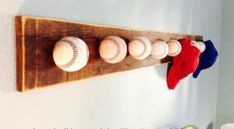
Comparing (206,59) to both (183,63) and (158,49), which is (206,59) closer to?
(183,63)

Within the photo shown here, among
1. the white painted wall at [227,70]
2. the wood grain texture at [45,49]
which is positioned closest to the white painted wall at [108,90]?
the wood grain texture at [45,49]

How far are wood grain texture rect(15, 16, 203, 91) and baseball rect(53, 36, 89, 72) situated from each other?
0.02 m

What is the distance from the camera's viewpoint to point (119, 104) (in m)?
0.78

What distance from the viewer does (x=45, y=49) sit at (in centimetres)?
50

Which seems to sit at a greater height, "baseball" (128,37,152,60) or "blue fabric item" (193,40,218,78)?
"baseball" (128,37,152,60)

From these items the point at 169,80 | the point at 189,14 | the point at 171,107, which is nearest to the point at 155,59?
the point at 169,80

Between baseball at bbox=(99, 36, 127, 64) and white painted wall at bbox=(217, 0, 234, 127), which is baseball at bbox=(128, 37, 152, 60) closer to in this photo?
baseball at bbox=(99, 36, 127, 64)

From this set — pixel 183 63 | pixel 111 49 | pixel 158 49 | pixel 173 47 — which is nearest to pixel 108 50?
pixel 111 49

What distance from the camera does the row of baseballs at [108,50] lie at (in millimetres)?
486

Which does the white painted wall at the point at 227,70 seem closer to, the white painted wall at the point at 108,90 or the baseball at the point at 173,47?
the white painted wall at the point at 108,90

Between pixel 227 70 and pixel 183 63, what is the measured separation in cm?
84

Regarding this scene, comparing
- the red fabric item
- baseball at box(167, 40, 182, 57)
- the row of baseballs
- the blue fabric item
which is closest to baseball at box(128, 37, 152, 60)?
the row of baseballs

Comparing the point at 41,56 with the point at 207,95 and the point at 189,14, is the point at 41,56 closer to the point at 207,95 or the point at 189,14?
A: the point at 189,14

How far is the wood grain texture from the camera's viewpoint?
45 centimetres
